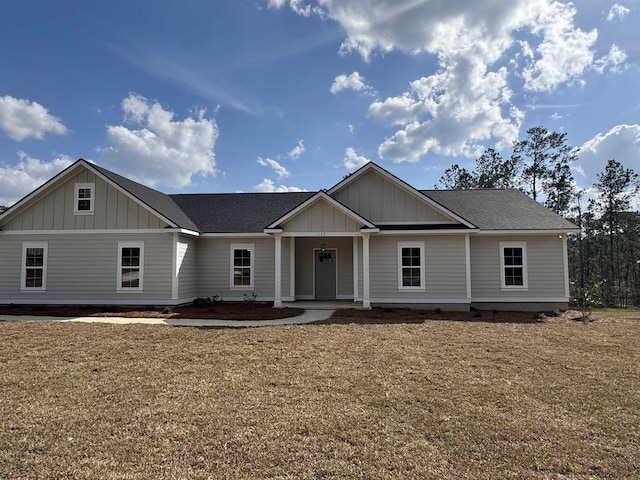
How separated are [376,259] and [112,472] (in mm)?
12187

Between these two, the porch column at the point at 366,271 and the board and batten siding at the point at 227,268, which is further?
the board and batten siding at the point at 227,268

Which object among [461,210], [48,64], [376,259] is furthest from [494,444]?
[48,64]

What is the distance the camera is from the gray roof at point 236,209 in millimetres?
16750

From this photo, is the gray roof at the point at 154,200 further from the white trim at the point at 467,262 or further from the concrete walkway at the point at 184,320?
the white trim at the point at 467,262

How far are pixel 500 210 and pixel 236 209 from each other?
1206 cm

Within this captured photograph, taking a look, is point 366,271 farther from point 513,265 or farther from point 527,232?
point 527,232

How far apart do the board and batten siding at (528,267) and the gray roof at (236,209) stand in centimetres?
770

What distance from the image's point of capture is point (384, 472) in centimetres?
335

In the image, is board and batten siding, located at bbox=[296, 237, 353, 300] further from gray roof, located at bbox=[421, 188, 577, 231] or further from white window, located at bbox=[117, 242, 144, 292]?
white window, located at bbox=[117, 242, 144, 292]

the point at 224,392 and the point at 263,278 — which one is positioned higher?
the point at 263,278

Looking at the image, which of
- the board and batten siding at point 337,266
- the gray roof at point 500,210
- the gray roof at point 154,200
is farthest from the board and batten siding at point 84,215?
the gray roof at point 500,210

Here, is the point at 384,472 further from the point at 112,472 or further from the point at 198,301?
the point at 198,301

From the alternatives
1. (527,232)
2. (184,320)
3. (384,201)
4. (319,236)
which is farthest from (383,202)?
(184,320)

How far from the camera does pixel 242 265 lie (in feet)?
53.7
